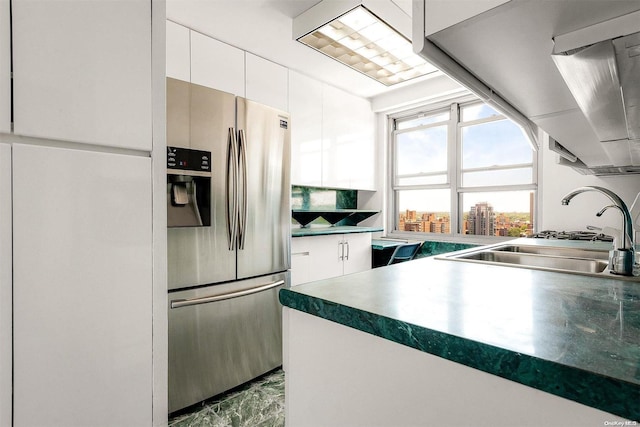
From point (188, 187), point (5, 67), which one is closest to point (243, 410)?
point (188, 187)

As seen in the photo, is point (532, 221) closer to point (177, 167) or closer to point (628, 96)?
point (628, 96)

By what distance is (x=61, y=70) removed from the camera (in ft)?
3.49

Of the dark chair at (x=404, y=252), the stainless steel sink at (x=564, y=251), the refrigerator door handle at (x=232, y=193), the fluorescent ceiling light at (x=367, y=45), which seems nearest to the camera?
the stainless steel sink at (x=564, y=251)

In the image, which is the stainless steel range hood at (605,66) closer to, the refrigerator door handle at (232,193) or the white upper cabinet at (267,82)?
the refrigerator door handle at (232,193)

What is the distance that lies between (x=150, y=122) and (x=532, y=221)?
343 cm

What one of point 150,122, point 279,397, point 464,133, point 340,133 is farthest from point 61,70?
Result: point 464,133

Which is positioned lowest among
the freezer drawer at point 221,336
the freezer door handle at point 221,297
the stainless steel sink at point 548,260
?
the freezer drawer at point 221,336

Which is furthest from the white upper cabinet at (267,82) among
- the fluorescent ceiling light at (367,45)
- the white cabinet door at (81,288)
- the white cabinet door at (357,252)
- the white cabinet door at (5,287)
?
the white cabinet door at (5,287)

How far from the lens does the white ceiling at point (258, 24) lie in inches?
89.0

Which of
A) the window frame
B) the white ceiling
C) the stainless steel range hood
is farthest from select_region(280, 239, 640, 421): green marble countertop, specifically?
the window frame

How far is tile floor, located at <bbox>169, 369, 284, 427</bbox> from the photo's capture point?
1.75 metres

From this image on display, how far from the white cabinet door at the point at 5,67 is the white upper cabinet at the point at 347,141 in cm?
276

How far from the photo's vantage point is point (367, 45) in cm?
247

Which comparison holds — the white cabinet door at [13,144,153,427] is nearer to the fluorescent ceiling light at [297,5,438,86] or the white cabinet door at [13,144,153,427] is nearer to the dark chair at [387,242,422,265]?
the fluorescent ceiling light at [297,5,438,86]
